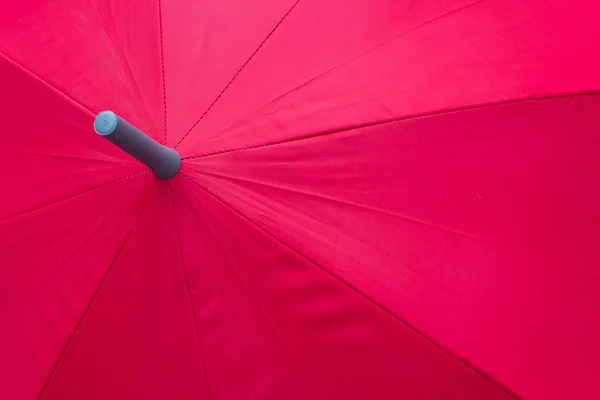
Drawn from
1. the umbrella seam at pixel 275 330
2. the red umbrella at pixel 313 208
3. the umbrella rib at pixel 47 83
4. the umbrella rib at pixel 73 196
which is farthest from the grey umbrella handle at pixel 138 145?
the umbrella rib at pixel 47 83

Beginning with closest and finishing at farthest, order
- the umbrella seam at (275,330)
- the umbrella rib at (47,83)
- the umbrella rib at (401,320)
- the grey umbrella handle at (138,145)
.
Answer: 1. the grey umbrella handle at (138,145)
2. the umbrella rib at (401,320)
3. the umbrella seam at (275,330)
4. the umbrella rib at (47,83)

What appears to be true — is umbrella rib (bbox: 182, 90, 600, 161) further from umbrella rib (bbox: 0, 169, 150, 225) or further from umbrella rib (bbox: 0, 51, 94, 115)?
umbrella rib (bbox: 0, 51, 94, 115)

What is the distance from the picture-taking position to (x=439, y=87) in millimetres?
1641

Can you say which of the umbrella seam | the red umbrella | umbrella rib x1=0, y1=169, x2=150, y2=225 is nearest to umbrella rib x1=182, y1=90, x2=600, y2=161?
the red umbrella

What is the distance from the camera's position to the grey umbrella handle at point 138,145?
1.44 metres

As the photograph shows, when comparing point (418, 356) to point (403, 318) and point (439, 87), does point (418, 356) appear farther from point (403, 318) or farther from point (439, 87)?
point (439, 87)

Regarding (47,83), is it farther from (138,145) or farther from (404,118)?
(404,118)

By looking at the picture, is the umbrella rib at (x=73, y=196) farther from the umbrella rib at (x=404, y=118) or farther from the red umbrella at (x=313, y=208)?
the umbrella rib at (x=404, y=118)

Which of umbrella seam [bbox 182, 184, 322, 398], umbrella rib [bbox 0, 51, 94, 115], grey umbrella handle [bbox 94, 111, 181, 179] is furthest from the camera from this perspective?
umbrella rib [bbox 0, 51, 94, 115]

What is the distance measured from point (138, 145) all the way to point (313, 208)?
0.46 m

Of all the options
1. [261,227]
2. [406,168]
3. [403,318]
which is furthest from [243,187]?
[403,318]

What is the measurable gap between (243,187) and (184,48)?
19.6 inches

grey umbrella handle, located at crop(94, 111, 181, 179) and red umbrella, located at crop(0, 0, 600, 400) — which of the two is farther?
red umbrella, located at crop(0, 0, 600, 400)

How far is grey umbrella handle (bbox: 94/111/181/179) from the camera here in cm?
144
